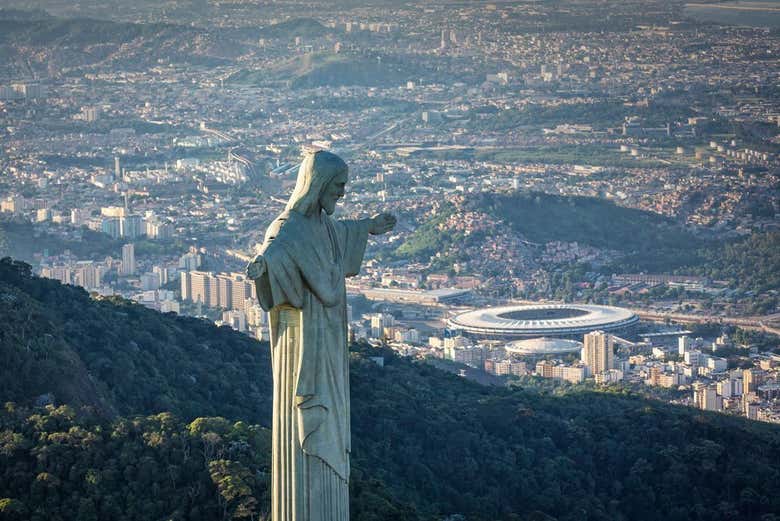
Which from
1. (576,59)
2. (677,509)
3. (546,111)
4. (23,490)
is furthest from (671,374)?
(576,59)

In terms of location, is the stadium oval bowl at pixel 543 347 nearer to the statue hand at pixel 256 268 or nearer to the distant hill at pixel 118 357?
the distant hill at pixel 118 357

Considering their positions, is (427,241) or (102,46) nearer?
(427,241)

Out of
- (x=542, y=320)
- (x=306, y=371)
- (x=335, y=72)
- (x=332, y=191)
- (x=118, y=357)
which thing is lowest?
(x=335, y=72)

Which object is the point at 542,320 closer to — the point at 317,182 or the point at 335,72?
the point at 317,182

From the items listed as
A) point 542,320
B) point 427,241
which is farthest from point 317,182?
point 427,241

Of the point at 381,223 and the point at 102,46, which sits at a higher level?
the point at 381,223

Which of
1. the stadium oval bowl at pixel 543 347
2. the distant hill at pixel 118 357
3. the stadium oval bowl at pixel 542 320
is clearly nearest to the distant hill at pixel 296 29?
the stadium oval bowl at pixel 542 320

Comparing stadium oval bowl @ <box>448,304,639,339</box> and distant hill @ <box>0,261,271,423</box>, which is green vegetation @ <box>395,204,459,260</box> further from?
distant hill @ <box>0,261,271,423</box>

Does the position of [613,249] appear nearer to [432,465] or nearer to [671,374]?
[671,374]
